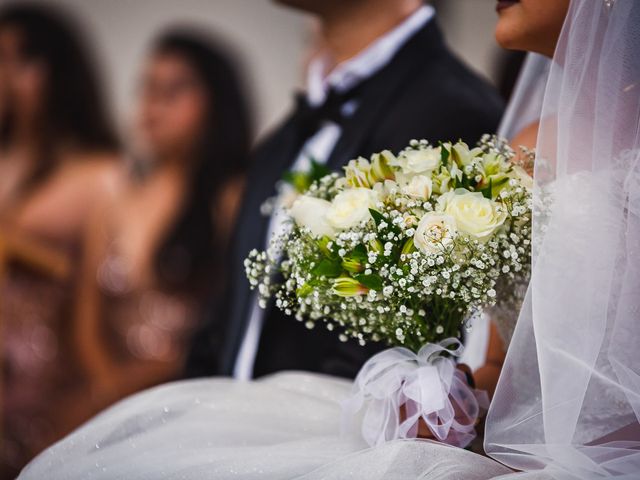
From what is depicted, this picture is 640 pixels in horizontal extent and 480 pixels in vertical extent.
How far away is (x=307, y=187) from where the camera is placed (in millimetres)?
1513

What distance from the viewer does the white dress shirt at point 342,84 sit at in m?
2.02

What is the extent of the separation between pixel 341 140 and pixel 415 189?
0.80 meters

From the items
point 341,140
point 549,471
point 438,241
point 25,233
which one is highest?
point 341,140

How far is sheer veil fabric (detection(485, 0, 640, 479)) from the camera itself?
1.13 meters

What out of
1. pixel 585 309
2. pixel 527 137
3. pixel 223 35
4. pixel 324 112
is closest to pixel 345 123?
pixel 324 112

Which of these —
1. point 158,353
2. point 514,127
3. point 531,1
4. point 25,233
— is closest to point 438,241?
point 531,1

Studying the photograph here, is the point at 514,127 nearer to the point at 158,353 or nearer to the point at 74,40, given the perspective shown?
the point at 158,353

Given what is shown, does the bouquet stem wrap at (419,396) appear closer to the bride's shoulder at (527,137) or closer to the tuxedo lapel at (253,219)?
the bride's shoulder at (527,137)

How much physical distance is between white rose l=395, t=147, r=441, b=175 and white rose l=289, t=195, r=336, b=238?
133 mm

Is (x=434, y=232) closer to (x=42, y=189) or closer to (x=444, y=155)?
(x=444, y=155)

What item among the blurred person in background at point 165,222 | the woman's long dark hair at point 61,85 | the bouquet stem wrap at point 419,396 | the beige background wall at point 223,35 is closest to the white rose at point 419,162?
the bouquet stem wrap at point 419,396

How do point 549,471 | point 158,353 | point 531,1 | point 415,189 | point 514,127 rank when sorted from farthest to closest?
point 158,353 < point 514,127 < point 531,1 < point 415,189 < point 549,471

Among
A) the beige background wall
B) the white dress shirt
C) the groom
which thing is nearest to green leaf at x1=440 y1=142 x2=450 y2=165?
the groom

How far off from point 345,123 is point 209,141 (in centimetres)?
212
